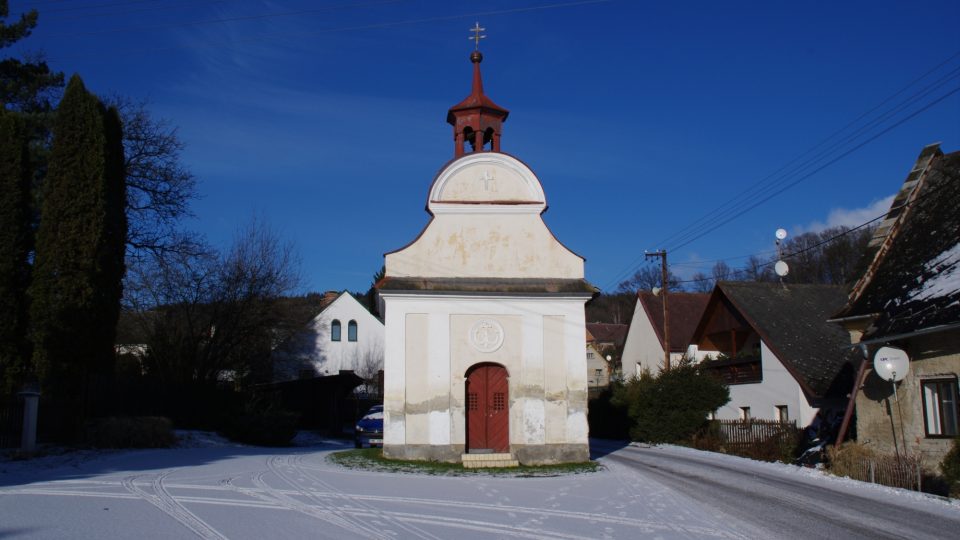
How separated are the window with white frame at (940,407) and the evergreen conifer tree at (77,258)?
20967 mm

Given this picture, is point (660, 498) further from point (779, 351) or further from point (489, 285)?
point (779, 351)

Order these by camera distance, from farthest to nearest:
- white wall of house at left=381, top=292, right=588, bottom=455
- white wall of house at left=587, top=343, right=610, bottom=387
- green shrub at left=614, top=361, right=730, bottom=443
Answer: white wall of house at left=587, top=343, right=610, bottom=387, green shrub at left=614, top=361, right=730, bottom=443, white wall of house at left=381, top=292, right=588, bottom=455

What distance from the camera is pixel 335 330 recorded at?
5150 centimetres

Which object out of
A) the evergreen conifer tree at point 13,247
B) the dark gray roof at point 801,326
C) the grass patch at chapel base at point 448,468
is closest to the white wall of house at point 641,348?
the dark gray roof at point 801,326

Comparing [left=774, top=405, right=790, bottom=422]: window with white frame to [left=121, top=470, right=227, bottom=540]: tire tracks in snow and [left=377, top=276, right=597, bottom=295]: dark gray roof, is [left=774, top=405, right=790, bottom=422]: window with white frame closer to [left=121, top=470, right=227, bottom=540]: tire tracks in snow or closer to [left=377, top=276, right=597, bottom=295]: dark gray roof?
[left=377, top=276, right=597, bottom=295]: dark gray roof

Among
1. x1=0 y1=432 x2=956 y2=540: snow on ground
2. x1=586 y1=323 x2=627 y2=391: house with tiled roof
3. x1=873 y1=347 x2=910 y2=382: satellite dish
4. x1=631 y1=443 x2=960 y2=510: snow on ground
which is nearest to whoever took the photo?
x1=0 y1=432 x2=956 y2=540: snow on ground

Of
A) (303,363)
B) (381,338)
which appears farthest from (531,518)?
(381,338)

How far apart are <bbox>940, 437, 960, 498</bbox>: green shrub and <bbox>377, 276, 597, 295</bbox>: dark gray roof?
8.88 m

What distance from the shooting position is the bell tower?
2320 centimetres

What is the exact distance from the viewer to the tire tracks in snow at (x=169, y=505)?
31.0ft

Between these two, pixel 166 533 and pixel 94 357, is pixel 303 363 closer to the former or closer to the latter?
pixel 94 357

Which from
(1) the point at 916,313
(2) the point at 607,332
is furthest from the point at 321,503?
(2) the point at 607,332

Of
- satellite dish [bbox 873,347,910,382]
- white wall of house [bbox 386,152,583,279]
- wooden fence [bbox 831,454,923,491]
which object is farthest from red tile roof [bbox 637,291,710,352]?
satellite dish [bbox 873,347,910,382]

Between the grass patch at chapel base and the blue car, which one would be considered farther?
the blue car
